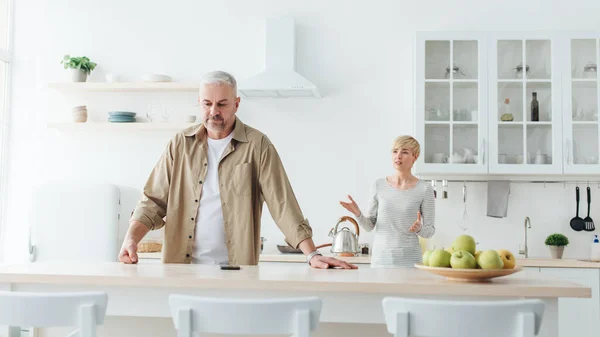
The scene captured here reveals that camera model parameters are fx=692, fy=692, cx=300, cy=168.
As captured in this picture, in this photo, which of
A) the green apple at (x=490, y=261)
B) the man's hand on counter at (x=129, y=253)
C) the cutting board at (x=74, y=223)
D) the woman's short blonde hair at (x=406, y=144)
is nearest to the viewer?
the green apple at (x=490, y=261)

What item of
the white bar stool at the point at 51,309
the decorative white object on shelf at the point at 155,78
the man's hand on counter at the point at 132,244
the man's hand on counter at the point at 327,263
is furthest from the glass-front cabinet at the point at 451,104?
the white bar stool at the point at 51,309

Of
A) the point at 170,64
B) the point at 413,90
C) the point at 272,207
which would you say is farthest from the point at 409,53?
the point at 272,207

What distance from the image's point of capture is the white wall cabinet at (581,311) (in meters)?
4.16

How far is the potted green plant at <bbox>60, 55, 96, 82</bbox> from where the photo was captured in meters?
4.96

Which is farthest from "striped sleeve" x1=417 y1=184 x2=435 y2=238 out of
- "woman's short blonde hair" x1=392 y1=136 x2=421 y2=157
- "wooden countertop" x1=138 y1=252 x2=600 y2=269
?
"wooden countertop" x1=138 y1=252 x2=600 y2=269

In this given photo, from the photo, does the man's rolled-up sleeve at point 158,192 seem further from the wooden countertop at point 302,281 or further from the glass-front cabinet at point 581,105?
the glass-front cabinet at point 581,105

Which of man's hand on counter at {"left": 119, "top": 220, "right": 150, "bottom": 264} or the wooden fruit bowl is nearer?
the wooden fruit bowl

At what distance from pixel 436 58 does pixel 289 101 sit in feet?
3.50

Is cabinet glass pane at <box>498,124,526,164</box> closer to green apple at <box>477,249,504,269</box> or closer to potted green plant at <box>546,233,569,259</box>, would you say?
potted green plant at <box>546,233,569,259</box>

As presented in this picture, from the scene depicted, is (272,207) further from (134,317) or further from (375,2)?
(375,2)

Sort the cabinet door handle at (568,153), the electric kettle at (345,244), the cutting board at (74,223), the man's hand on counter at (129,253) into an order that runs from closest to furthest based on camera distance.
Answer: the man's hand on counter at (129,253)
the electric kettle at (345,244)
the cabinet door handle at (568,153)
the cutting board at (74,223)

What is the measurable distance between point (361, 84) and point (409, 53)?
0.40 metres

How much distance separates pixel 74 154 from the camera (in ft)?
16.8

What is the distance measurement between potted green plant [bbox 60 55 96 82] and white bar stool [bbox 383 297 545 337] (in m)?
3.81
